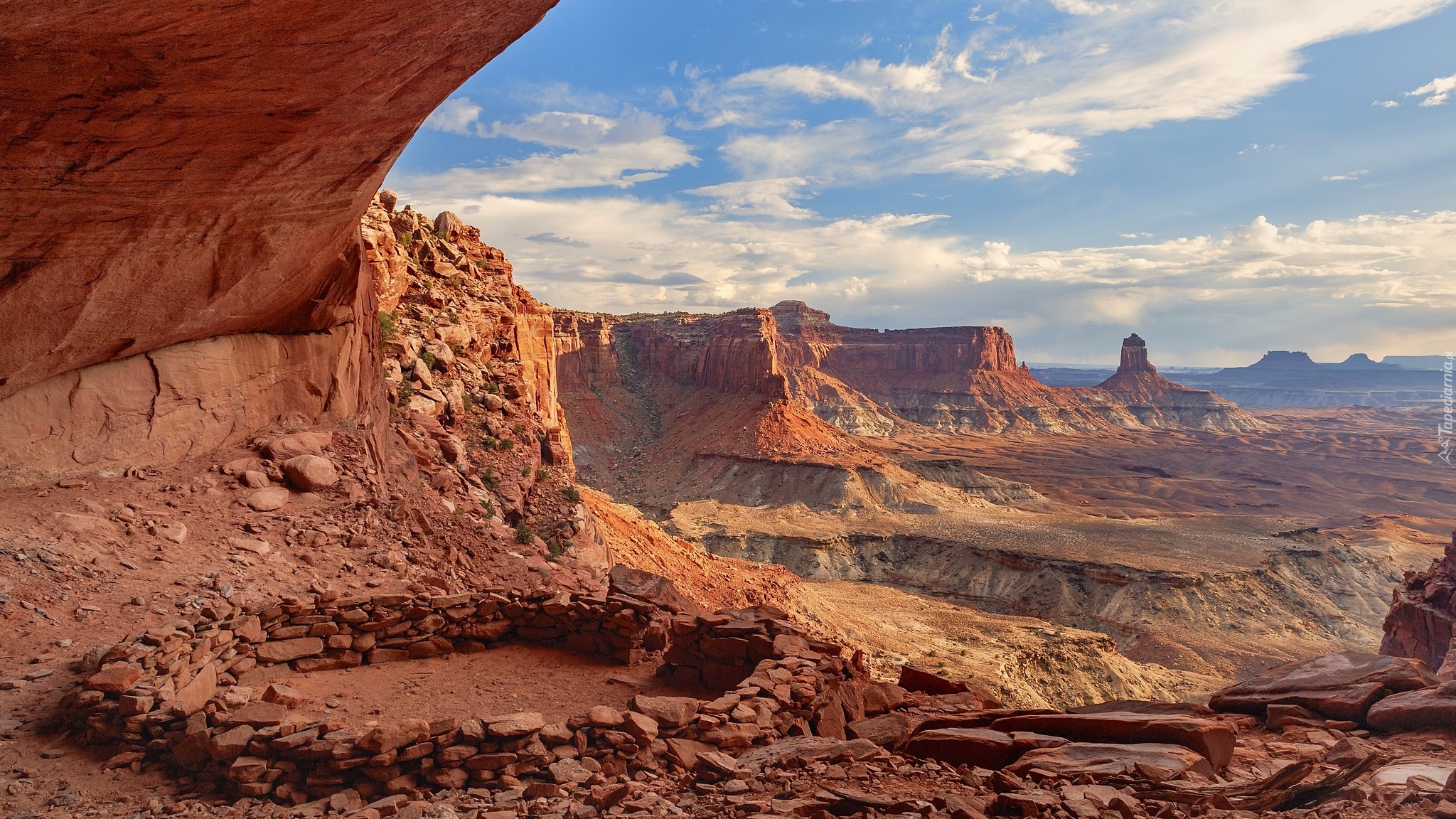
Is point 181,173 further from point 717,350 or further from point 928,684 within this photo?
point 717,350

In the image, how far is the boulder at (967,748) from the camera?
734 cm

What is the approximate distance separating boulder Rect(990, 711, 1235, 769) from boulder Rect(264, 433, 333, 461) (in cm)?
1292

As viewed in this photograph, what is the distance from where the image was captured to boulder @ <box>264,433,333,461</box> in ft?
45.5

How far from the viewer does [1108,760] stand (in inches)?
272

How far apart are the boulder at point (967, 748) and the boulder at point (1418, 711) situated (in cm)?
470

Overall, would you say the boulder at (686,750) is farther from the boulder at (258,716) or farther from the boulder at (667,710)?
the boulder at (258,716)

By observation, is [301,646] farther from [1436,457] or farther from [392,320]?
[1436,457]

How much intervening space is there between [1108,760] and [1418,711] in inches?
174

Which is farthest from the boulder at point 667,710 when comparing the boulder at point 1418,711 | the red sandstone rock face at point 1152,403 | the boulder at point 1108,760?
the red sandstone rock face at point 1152,403

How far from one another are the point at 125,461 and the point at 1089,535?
60.5 m

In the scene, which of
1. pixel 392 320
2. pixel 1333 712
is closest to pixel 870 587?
pixel 392 320

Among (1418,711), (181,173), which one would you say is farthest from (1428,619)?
(181,173)

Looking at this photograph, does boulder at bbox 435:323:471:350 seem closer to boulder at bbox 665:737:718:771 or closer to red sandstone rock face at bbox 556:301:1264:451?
boulder at bbox 665:737:718:771

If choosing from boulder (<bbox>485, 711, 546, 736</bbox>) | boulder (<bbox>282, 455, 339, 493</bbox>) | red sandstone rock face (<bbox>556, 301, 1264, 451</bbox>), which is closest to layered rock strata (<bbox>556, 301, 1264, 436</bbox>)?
red sandstone rock face (<bbox>556, 301, 1264, 451</bbox>)
